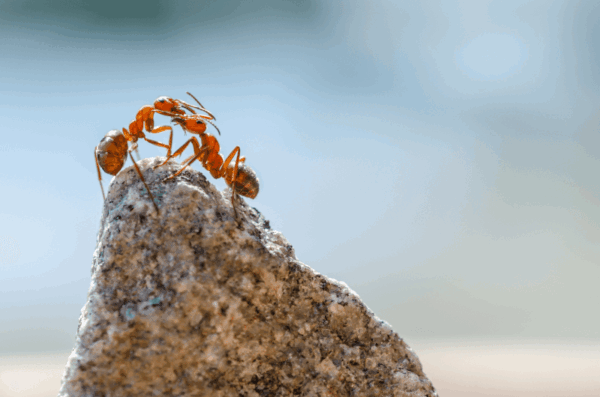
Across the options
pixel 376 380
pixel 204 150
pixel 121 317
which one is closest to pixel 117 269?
pixel 121 317

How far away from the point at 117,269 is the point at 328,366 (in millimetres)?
1244

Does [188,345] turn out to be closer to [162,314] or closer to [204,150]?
[162,314]

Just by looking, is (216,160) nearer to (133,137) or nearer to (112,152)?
(133,137)

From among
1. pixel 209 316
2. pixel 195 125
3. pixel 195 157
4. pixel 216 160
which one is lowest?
pixel 209 316

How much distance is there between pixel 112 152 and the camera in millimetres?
2754

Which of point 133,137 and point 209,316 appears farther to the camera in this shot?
point 133,137

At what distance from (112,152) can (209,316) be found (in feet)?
3.94

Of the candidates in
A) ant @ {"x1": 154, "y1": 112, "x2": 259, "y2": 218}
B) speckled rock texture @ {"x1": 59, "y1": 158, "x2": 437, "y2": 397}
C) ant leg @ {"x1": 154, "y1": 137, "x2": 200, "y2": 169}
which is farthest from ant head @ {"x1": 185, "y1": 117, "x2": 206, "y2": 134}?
speckled rock texture @ {"x1": 59, "y1": 158, "x2": 437, "y2": 397}

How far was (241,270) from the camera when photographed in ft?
7.89

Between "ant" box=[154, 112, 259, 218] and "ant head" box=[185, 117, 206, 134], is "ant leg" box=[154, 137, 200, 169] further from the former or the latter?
"ant head" box=[185, 117, 206, 134]

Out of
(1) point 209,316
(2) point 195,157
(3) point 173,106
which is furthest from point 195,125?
(1) point 209,316

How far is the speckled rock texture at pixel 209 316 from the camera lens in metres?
2.22

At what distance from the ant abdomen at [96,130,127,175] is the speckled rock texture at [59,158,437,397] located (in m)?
0.14

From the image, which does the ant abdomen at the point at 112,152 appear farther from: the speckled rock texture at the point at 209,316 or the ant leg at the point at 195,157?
the ant leg at the point at 195,157
